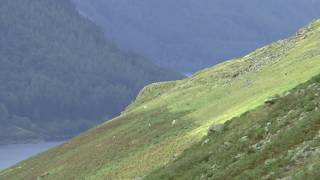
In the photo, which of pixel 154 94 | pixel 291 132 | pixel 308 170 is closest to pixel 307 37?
pixel 154 94

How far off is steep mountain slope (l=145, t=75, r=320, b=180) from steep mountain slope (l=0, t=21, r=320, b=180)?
10371mm

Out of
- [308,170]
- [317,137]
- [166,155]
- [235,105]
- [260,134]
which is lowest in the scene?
[308,170]

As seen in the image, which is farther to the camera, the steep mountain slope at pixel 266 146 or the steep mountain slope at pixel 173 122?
the steep mountain slope at pixel 173 122

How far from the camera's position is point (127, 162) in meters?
57.8

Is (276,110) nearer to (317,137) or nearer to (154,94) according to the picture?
(317,137)

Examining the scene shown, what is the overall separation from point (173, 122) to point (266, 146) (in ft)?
117

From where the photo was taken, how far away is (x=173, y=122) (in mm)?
66625

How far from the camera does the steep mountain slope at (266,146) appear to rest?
1085 inches

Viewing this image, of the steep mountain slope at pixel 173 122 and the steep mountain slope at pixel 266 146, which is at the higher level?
the steep mountain slope at pixel 173 122

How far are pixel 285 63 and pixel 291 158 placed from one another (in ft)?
159

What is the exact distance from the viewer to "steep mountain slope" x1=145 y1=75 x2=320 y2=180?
27.6 m

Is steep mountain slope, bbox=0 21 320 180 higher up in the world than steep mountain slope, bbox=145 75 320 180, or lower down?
higher up

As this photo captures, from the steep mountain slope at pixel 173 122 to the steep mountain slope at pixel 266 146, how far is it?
10.4 meters

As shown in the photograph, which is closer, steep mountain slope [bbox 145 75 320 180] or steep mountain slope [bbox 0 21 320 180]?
steep mountain slope [bbox 145 75 320 180]
